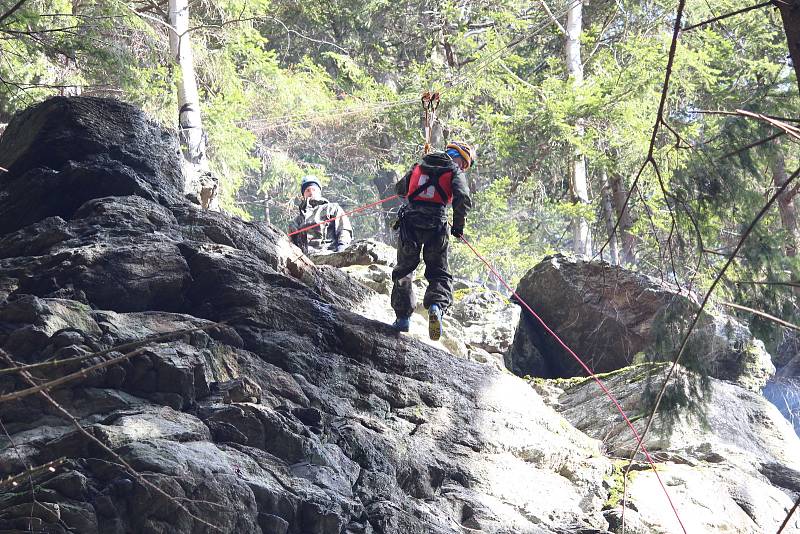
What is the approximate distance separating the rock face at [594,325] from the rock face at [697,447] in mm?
1360

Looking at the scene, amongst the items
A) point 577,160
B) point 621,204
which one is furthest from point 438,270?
point 577,160

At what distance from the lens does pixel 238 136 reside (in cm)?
1526

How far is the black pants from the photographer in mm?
7766

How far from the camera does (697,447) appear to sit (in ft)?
27.6

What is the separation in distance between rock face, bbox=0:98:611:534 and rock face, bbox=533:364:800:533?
0.60 meters

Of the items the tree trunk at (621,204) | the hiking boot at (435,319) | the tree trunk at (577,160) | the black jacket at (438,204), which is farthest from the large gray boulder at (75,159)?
the tree trunk at (577,160)

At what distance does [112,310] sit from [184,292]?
67 cm

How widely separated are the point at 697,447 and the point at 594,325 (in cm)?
329

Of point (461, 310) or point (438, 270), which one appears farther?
point (461, 310)

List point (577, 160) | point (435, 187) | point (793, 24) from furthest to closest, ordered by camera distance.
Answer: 1. point (577, 160)
2. point (435, 187)
3. point (793, 24)

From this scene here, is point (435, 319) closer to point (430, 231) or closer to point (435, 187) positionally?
point (430, 231)

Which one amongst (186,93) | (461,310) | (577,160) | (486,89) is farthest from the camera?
(486,89)

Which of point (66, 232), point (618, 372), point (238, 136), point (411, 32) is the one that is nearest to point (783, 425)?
point (618, 372)

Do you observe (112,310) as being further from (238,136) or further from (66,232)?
(238,136)
